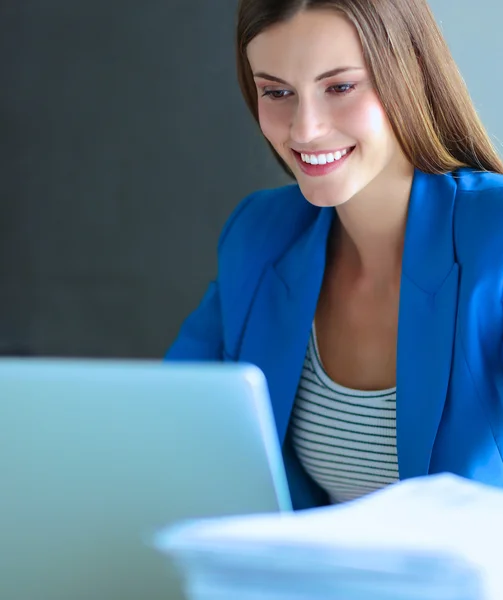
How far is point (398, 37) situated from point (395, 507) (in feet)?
2.45

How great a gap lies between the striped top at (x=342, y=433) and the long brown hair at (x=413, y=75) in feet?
1.08

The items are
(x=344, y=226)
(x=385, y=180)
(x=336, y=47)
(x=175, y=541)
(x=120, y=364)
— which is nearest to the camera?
(x=175, y=541)

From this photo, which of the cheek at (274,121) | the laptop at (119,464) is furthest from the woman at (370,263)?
the laptop at (119,464)

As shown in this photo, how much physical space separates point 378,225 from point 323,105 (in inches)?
8.6

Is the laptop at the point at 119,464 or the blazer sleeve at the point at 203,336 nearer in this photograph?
the laptop at the point at 119,464

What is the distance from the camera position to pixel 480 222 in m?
1.10

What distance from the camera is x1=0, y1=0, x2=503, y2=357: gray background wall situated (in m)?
1.60

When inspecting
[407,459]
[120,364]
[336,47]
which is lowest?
[407,459]

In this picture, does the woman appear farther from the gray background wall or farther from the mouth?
the gray background wall

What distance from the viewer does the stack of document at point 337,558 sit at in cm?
42

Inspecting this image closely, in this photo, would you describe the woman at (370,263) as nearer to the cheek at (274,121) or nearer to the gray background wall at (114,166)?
the cheek at (274,121)

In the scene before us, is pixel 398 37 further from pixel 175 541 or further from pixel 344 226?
pixel 175 541

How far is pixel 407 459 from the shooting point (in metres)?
1.10

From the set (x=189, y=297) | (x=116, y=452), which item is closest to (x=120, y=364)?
(x=116, y=452)
